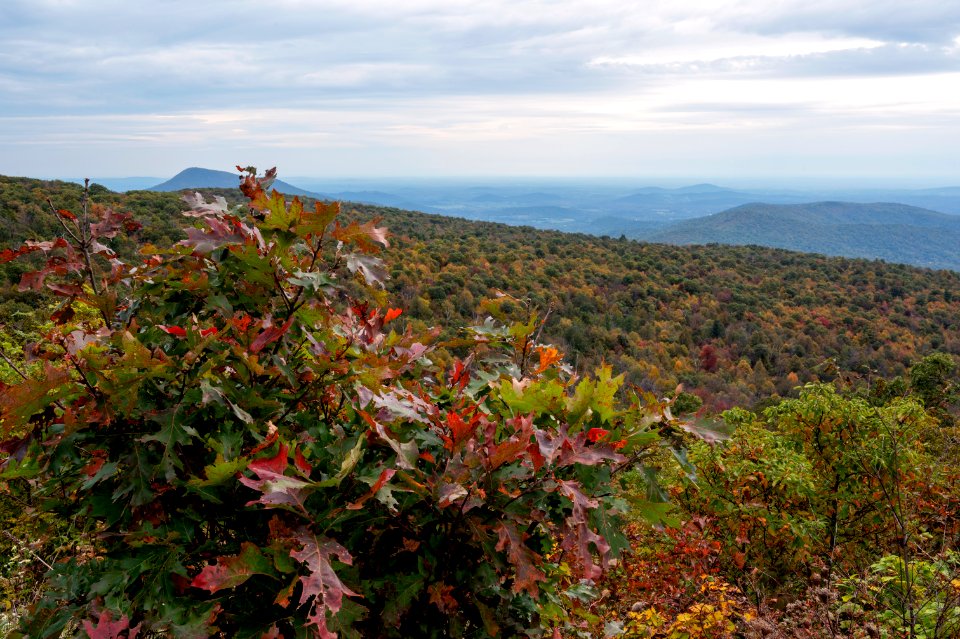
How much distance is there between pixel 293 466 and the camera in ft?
4.70

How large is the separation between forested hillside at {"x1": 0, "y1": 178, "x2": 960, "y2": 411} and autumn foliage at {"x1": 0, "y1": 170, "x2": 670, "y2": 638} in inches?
866

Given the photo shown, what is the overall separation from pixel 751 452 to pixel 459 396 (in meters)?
6.15

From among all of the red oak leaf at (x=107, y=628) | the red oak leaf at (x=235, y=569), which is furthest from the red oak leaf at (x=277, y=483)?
the red oak leaf at (x=107, y=628)

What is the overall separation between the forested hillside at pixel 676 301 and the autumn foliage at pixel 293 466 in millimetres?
21989

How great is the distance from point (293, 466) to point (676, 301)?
1642 inches

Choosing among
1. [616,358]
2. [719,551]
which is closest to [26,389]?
[719,551]

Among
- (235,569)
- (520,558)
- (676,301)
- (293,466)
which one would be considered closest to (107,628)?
(235,569)

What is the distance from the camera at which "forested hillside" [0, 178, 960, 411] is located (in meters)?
29.5

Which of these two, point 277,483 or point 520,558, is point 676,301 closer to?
point 520,558

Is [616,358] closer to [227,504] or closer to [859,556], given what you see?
[859,556]

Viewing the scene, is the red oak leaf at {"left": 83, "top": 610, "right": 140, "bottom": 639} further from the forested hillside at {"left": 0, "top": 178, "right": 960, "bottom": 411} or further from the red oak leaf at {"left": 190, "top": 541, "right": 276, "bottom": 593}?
the forested hillside at {"left": 0, "top": 178, "right": 960, "bottom": 411}

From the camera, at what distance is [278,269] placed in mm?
1825

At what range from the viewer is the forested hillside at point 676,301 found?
29.5 metres

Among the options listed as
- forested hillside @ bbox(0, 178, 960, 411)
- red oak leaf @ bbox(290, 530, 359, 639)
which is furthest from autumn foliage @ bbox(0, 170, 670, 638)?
forested hillside @ bbox(0, 178, 960, 411)
